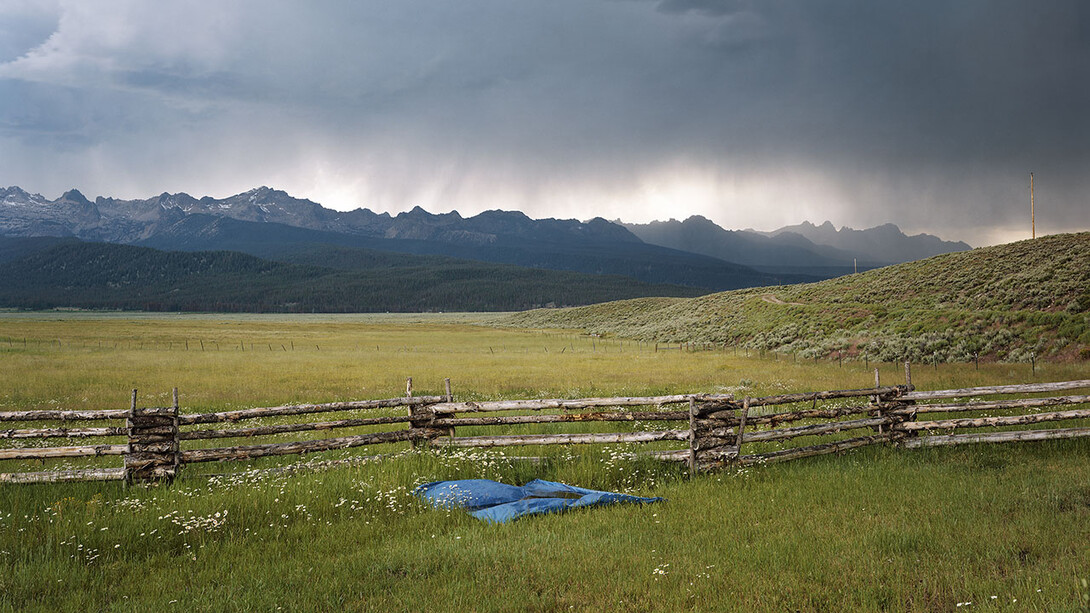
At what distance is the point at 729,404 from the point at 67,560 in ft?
30.8

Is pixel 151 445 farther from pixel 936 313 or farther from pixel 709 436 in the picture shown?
pixel 936 313

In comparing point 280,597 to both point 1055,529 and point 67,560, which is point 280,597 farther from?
point 1055,529

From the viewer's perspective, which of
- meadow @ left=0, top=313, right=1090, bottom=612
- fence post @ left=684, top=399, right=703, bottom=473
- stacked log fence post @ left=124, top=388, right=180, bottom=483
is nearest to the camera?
meadow @ left=0, top=313, right=1090, bottom=612

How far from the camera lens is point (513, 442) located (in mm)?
11492

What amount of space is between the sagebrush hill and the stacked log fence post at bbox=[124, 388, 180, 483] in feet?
118

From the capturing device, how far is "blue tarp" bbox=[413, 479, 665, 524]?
8500 millimetres

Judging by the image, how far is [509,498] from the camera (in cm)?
912

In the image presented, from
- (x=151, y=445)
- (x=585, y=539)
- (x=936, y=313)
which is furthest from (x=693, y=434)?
(x=936, y=313)

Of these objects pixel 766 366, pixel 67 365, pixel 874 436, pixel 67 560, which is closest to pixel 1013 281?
pixel 766 366

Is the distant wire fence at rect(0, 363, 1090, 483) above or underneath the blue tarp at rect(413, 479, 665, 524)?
above

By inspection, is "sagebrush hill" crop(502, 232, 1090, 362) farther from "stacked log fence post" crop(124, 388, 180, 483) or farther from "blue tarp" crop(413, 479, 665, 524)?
"stacked log fence post" crop(124, 388, 180, 483)

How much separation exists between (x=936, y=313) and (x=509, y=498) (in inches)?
1676

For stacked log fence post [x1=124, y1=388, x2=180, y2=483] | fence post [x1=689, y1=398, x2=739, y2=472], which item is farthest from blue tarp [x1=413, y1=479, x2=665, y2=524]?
stacked log fence post [x1=124, y1=388, x2=180, y2=483]

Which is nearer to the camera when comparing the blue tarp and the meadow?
the meadow
